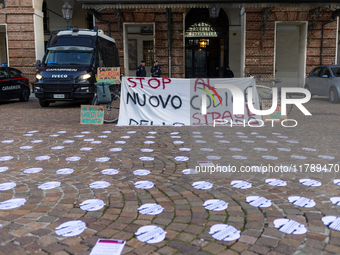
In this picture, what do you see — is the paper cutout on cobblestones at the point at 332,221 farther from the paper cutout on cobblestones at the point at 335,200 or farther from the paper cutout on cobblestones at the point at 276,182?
the paper cutout on cobblestones at the point at 276,182

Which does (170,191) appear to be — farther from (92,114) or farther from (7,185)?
(92,114)

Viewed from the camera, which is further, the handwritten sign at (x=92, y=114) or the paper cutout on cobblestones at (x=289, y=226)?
the handwritten sign at (x=92, y=114)

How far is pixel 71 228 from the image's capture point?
116 inches

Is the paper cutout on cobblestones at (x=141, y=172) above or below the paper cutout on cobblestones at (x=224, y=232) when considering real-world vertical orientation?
above

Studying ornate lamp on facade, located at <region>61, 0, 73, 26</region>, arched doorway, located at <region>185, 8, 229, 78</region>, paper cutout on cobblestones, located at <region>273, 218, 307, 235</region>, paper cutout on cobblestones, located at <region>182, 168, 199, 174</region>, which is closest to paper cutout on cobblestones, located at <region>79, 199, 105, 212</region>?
paper cutout on cobblestones, located at <region>182, 168, 199, 174</region>

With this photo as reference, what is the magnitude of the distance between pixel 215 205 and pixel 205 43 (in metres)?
22.4

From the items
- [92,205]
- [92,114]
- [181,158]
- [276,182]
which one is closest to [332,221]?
[276,182]

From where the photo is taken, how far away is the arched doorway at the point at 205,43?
23.8m

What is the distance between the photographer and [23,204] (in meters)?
3.51

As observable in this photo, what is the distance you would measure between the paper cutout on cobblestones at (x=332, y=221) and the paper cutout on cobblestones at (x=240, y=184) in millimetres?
1028

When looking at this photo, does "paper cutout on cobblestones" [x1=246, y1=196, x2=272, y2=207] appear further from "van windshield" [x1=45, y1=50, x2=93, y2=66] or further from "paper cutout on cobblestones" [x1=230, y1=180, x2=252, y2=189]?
"van windshield" [x1=45, y1=50, x2=93, y2=66]

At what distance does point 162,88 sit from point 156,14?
1231 cm

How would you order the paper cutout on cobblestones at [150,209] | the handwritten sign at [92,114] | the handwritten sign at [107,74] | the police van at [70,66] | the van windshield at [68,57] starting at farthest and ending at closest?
1. the van windshield at [68,57]
2. the police van at [70,66]
3. the handwritten sign at [107,74]
4. the handwritten sign at [92,114]
5. the paper cutout on cobblestones at [150,209]

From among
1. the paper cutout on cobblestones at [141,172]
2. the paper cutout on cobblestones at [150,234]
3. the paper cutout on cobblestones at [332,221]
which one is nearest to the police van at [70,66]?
the paper cutout on cobblestones at [141,172]
